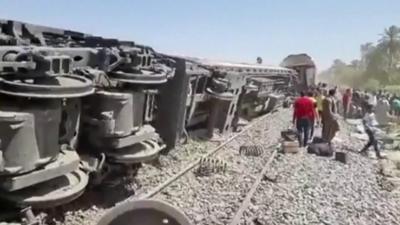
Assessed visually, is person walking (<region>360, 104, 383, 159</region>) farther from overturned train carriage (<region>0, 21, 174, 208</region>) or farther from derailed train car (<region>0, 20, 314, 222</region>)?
overturned train carriage (<region>0, 21, 174, 208</region>)

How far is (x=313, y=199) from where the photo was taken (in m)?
8.27

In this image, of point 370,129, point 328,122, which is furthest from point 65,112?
point 328,122

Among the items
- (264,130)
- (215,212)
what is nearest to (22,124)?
(215,212)

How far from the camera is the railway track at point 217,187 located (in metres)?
7.06

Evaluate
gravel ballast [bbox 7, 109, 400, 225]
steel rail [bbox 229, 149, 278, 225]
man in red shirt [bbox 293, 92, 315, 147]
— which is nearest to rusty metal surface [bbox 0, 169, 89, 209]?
gravel ballast [bbox 7, 109, 400, 225]

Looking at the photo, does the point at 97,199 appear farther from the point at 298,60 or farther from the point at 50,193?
the point at 298,60

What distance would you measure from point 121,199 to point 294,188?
2983 mm

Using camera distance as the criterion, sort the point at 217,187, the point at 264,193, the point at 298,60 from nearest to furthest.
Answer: the point at 264,193
the point at 217,187
the point at 298,60

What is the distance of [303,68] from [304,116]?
71.2 feet

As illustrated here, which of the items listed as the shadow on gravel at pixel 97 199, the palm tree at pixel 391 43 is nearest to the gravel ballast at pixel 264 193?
the shadow on gravel at pixel 97 199

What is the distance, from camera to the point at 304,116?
46.1 feet

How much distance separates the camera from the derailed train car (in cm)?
462

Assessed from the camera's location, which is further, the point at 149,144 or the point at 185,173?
the point at 185,173

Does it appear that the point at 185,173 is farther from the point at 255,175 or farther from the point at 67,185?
the point at 67,185
